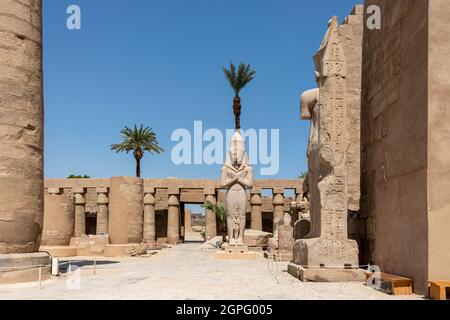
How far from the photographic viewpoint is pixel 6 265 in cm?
797

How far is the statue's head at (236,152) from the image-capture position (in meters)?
16.3

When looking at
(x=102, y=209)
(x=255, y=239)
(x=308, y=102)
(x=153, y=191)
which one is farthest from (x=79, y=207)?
(x=308, y=102)

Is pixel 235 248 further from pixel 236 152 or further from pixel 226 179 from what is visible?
pixel 236 152

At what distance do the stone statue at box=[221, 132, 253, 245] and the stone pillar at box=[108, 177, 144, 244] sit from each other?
4.00m

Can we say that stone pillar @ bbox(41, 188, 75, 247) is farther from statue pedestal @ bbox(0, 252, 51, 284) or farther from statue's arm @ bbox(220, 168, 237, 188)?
statue pedestal @ bbox(0, 252, 51, 284)

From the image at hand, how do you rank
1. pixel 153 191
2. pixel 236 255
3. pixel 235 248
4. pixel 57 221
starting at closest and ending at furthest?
pixel 236 255
pixel 235 248
pixel 57 221
pixel 153 191

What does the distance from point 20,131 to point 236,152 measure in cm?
875

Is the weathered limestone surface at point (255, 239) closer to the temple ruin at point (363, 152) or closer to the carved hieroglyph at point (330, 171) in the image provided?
the temple ruin at point (363, 152)

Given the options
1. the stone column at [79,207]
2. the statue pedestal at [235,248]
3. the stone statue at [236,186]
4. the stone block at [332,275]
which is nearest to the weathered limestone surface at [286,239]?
the statue pedestal at [235,248]

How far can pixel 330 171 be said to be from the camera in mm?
8641

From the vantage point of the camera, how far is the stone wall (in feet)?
20.2
